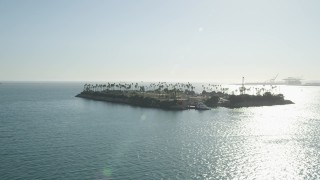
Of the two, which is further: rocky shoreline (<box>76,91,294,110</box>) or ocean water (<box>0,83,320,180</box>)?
rocky shoreline (<box>76,91,294,110</box>)

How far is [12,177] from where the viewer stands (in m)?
45.6

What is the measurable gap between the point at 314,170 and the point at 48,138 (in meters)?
52.2

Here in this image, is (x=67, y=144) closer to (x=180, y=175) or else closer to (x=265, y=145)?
(x=180, y=175)

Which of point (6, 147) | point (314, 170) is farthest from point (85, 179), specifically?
point (314, 170)

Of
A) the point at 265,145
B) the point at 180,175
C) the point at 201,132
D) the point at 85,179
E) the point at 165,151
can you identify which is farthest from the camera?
the point at 201,132

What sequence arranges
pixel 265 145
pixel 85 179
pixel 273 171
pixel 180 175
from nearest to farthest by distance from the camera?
1. pixel 85 179
2. pixel 180 175
3. pixel 273 171
4. pixel 265 145

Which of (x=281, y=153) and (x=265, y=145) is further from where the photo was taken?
(x=265, y=145)

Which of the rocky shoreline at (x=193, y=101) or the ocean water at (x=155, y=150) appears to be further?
the rocky shoreline at (x=193, y=101)

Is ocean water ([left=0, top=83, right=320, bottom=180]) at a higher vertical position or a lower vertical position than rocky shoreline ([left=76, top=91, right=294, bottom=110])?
lower

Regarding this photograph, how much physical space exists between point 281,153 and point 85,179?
38.0 m

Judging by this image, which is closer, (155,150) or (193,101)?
(155,150)

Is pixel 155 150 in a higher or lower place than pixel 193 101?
lower

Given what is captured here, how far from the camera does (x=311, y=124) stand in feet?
342

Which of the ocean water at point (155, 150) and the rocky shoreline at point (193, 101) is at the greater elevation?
the rocky shoreline at point (193, 101)
